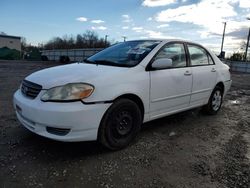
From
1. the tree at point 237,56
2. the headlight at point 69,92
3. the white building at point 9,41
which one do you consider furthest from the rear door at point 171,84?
the white building at point 9,41

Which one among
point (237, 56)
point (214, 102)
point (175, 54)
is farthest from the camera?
point (237, 56)

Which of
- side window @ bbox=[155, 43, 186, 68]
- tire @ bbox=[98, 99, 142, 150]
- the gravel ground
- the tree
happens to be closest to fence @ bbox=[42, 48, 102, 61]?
side window @ bbox=[155, 43, 186, 68]

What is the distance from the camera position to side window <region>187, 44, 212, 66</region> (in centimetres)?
477

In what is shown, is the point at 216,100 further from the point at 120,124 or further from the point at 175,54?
the point at 120,124

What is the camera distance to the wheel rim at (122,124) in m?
3.42

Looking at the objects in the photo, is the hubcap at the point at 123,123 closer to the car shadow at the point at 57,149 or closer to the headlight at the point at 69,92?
the car shadow at the point at 57,149

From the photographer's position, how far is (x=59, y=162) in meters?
3.12

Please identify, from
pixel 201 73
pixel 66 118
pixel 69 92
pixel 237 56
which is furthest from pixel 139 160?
pixel 237 56

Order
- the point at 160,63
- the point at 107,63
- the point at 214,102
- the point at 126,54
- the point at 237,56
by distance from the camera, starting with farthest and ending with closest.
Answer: the point at 237,56
the point at 214,102
the point at 126,54
the point at 107,63
the point at 160,63

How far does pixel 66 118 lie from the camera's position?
2.96 metres

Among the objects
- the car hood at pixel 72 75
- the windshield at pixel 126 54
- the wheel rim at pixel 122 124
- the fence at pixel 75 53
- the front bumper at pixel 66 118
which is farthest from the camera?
the fence at pixel 75 53

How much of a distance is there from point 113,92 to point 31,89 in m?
1.05

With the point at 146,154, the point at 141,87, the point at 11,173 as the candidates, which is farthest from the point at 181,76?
the point at 11,173

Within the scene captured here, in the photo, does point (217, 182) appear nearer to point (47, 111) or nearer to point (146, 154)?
point (146, 154)
